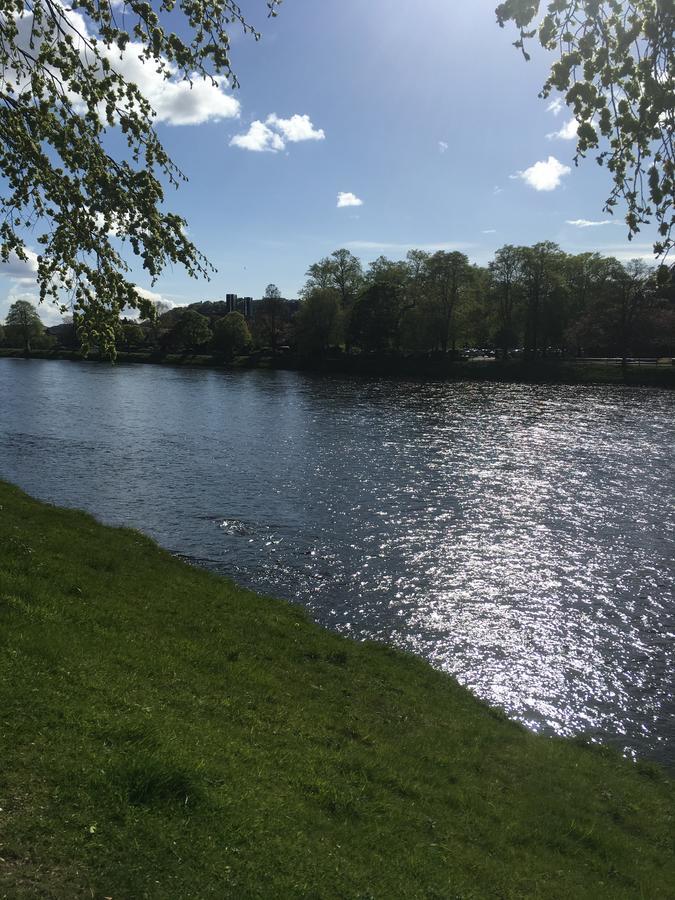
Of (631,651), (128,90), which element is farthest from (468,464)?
(128,90)

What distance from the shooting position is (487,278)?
10531 cm

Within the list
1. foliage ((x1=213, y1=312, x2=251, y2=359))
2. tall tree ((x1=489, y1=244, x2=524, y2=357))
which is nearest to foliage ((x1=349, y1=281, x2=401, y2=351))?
tall tree ((x1=489, y1=244, x2=524, y2=357))

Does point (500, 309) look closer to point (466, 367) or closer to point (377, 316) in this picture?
point (466, 367)

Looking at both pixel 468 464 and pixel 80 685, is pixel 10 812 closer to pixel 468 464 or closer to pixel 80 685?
pixel 80 685

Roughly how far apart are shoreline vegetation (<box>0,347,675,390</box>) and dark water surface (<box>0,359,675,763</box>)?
3961 cm

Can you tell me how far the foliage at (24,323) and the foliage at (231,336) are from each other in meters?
54.9

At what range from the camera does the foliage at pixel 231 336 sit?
12875 cm

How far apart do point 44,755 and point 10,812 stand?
794 mm

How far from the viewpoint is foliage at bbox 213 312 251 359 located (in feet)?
422

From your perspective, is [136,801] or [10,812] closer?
[10,812]

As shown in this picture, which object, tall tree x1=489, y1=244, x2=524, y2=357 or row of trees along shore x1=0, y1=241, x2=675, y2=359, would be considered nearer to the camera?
row of trees along shore x1=0, y1=241, x2=675, y2=359

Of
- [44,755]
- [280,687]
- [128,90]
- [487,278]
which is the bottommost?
[280,687]

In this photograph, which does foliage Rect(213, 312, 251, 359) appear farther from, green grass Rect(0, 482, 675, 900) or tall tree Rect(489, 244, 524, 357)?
green grass Rect(0, 482, 675, 900)

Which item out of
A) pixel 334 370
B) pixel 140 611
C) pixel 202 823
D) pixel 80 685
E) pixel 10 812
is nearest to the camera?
pixel 10 812
